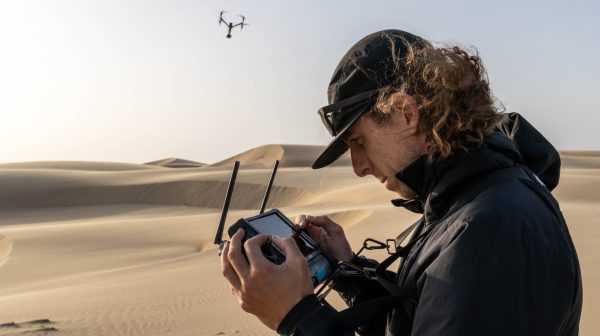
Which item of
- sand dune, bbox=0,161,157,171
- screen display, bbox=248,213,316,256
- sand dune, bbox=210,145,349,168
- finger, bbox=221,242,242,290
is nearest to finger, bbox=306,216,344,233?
screen display, bbox=248,213,316,256

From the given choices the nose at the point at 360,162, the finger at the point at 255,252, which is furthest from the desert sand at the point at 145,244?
the finger at the point at 255,252

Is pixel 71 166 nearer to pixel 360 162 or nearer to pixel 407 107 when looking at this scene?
pixel 360 162

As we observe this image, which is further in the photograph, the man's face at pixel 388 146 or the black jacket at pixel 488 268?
the man's face at pixel 388 146

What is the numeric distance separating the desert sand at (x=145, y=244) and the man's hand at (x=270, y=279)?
1573 millimetres

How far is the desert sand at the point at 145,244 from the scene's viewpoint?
709cm

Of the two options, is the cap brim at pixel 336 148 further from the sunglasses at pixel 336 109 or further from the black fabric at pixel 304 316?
the black fabric at pixel 304 316

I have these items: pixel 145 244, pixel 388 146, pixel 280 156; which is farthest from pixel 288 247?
pixel 280 156

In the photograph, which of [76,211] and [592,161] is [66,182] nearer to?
[76,211]

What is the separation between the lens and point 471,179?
1684 millimetres

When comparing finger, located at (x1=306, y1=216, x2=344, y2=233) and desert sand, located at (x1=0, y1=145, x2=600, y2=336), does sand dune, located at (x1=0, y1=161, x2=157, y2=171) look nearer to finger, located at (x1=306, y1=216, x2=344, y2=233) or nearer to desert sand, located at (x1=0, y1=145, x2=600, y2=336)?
desert sand, located at (x1=0, y1=145, x2=600, y2=336)

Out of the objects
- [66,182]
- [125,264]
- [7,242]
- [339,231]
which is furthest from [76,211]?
[339,231]

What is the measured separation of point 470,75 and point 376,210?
14231 millimetres

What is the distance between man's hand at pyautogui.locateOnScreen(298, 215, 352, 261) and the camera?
2.42 metres

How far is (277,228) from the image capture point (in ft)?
Result: 6.93
